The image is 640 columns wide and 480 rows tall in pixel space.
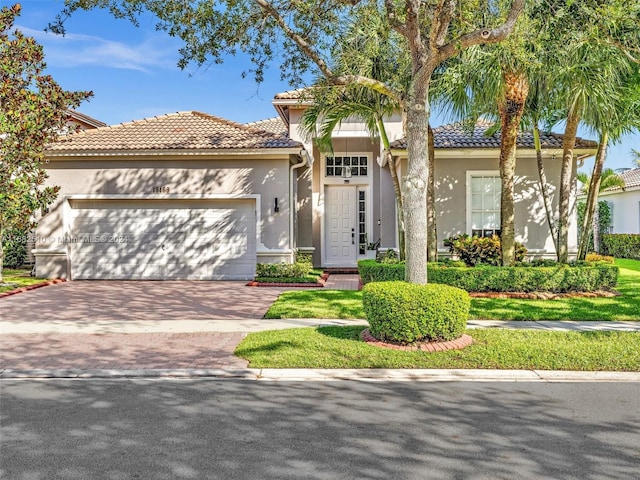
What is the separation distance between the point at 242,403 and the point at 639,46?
9.50 meters

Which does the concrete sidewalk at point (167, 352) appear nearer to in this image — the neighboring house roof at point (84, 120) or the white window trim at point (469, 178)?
the white window trim at point (469, 178)

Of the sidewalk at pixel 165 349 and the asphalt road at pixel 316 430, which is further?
the sidewalk at pixel 165 349

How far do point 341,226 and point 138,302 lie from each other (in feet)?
27.6

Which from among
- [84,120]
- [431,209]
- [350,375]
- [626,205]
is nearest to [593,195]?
[431,209]

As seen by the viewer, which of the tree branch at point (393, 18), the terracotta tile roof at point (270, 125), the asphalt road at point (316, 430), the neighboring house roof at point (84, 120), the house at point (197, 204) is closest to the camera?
the asphalt road at point (316, 430)

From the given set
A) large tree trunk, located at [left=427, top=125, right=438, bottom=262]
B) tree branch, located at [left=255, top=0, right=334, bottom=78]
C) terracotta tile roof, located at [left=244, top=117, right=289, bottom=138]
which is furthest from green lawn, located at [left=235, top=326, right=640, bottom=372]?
terracotta tile roof, located at [left=244, top=117, right=289, bottom=138]

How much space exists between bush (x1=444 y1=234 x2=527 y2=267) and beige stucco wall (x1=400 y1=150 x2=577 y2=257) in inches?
59.9

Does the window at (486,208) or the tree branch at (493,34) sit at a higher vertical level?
the tree branch at (493,34)

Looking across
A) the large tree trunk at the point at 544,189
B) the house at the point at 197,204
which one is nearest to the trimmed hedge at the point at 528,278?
the large tree trunk at the point at 544,189

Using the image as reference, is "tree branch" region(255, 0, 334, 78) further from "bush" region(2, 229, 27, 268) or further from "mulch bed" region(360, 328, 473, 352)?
"bush" region(2, 229, 27, 268)

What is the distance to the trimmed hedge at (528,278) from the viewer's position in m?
11.5

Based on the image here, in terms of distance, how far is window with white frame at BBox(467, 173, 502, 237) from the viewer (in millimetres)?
15336

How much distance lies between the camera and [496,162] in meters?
15.3

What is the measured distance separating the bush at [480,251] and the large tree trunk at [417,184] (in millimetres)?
5934
